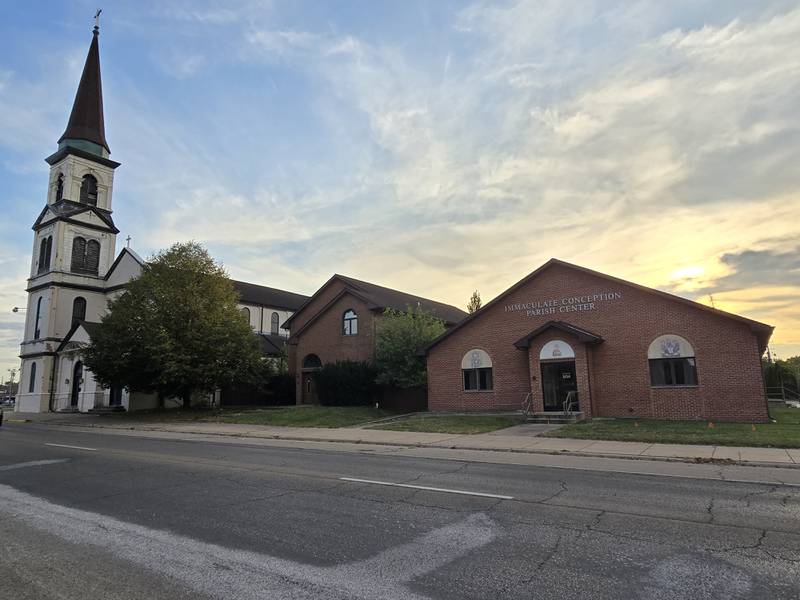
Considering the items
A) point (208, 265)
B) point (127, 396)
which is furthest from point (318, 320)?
point (127, 396)

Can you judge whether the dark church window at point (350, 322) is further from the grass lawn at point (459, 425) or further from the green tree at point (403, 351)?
the grass lawn at point (459, 425)

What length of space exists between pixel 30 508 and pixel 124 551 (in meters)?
3.32

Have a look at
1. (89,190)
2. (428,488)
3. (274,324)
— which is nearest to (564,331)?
(428,488)

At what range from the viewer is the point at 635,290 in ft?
72.6

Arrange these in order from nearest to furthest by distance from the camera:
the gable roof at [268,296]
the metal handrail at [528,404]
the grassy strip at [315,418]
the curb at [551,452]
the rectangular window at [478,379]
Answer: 1. the curb at [551,452]
2. the metal handrail at [528,404]
3. the grassy strip at [315,418]
4. the rectangular window at [478,379]
5. the gable roof at [268,296]

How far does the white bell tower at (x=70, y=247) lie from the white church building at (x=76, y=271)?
8 centimetres

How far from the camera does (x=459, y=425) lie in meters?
20.3

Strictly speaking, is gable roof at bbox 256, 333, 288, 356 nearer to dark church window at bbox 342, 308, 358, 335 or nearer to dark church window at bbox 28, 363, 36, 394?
dark church window at bbox 342, 308, 358, 335

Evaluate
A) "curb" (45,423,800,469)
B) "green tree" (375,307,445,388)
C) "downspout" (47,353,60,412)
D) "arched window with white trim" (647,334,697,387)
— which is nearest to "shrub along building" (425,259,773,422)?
"arched window with white trim" (647,334,697,387)

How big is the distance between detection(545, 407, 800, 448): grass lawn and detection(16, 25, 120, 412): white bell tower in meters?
43.3

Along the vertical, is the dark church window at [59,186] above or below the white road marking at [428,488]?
above

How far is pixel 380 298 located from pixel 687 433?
81.5 feet

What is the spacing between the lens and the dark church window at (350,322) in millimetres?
35375

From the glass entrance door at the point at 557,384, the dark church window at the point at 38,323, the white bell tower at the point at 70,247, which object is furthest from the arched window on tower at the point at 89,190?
the glass entrance door at the point at 557,384
